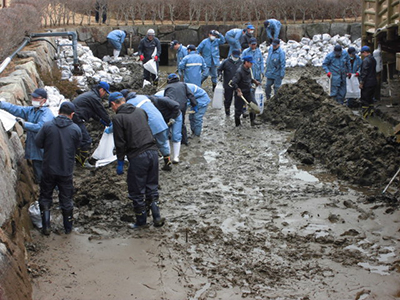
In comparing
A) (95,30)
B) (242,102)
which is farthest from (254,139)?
(95,30)

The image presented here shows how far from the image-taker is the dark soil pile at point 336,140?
8211 millimetres

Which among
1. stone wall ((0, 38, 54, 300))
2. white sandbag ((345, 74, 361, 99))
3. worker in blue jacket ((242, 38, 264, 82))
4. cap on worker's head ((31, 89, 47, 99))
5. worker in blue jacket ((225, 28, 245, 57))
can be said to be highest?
worker in blue jacket ((225, 28, 245, 57))

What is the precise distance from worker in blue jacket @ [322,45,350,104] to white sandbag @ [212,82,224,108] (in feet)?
8.91

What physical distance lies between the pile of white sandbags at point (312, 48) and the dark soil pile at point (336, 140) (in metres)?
8.00

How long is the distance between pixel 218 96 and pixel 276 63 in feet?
5.65

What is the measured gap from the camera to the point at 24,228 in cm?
611

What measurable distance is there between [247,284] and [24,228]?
2.73 meters

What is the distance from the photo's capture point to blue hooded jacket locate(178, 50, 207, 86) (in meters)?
12.6

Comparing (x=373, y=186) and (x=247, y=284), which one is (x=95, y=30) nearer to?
(x=373, y=186)

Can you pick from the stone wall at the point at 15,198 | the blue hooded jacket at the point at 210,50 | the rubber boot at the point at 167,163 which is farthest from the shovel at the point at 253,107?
the stone wall at the point at 15,198

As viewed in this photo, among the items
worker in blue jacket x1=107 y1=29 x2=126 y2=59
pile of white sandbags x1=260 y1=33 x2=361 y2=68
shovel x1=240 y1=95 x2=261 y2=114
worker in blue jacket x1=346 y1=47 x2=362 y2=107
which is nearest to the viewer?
shovel x1=240 y1=95 x2=261 y2=114

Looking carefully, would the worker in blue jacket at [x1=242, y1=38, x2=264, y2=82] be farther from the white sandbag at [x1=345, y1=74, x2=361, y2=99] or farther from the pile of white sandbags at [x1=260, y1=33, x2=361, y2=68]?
the pile of white sandbags at [x1=260, y1=33, x2=361, y2=68]

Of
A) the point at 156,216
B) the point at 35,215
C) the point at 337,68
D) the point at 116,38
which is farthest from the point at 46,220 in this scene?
the point at 116,38

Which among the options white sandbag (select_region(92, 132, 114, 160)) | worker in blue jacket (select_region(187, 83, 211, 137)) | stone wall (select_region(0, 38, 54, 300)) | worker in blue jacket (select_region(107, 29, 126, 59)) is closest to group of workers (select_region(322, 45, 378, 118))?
worker in blue jacket (select_region(187, 83, 211, 137))
